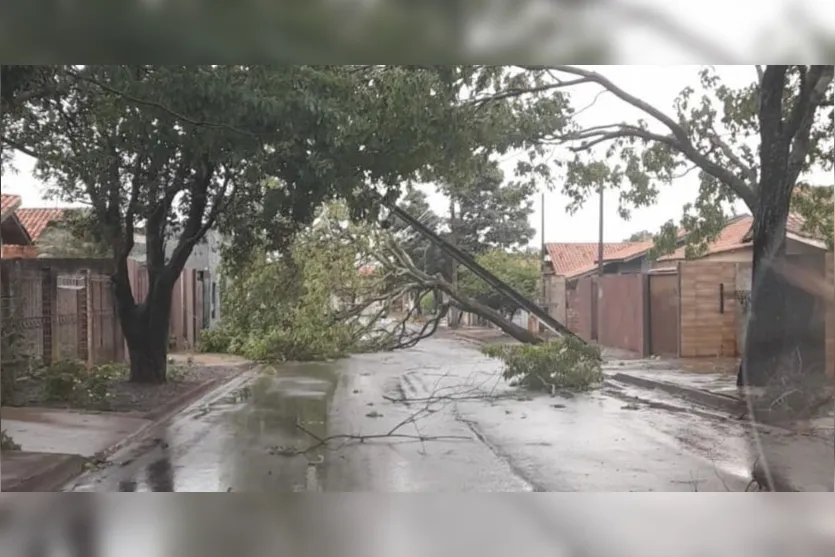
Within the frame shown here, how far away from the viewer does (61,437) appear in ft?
12.3

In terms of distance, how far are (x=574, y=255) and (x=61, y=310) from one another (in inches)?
110

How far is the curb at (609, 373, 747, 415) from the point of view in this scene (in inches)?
156

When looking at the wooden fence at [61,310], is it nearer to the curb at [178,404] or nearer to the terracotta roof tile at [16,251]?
the terracotta roof tile at [16,251]

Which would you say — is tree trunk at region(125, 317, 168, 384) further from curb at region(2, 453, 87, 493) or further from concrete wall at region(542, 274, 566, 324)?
concrete wall at region(542, 274, 566, 324)

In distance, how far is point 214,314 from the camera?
4051mm

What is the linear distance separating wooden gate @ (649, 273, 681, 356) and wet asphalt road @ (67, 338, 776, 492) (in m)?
0.44

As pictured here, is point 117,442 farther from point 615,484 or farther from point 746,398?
point 746,398

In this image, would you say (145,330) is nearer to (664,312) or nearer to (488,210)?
(488,210)

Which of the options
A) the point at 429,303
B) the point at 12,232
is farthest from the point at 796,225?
the point at 12,232

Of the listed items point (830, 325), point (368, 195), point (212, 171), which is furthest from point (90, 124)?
point (830, 325)

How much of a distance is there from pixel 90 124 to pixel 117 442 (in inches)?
65.9

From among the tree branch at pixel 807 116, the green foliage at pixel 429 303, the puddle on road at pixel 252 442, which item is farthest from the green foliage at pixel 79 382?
the tree branch at pixel 807 116

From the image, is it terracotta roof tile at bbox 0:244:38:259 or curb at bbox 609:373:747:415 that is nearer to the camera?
terracotta roof tile at bbox 0:244:38:259

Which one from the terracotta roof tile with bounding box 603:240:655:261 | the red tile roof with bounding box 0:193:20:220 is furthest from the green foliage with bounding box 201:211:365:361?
the terracotta roof tile with bounding box 603:240:655:261
